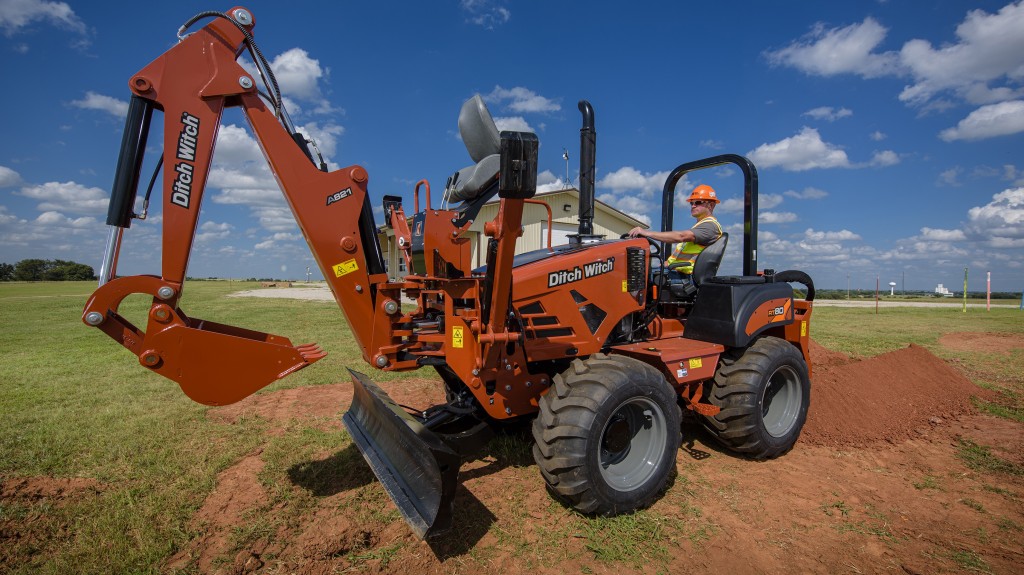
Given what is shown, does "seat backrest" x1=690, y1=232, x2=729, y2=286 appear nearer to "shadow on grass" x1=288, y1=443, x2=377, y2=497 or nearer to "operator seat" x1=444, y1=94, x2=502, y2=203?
"operator seat" x1=444, y1=94, x2=502, y2=203

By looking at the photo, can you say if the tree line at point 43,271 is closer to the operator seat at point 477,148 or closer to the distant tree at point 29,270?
the distant tree at point 29,270

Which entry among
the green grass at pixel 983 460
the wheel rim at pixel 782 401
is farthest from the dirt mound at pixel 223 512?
the green grass at pixel 983 460

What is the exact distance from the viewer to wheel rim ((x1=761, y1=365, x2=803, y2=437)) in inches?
197

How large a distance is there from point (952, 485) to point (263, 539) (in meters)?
5.26

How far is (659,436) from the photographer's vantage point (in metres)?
3.87

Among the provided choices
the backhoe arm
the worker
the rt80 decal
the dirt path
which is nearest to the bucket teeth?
the backhoe arm

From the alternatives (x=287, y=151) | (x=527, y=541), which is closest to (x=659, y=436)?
(x=527, y=541)

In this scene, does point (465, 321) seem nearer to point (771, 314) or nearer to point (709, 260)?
point (709, 260)

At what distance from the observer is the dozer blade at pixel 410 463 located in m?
3.00

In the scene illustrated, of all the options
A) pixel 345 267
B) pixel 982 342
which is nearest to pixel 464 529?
pixel 345 267

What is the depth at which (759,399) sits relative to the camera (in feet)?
14.8

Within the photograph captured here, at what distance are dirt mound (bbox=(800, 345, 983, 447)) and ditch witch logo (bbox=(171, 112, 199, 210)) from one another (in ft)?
19.4

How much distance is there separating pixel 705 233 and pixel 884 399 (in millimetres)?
3582

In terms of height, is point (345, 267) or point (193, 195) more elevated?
point (193, 195)
